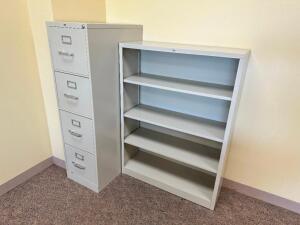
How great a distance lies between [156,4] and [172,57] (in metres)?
0.41

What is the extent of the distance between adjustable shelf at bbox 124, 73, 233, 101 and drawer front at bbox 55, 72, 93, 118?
325mm

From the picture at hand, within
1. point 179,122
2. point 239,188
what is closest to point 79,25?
point 179,122

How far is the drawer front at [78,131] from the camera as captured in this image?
1.49 m

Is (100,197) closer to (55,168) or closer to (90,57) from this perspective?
(55,168)

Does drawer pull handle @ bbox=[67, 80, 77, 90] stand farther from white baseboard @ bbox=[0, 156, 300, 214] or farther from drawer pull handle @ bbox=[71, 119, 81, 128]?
white baseboard @ bbox=[0, 156, 300, 214]

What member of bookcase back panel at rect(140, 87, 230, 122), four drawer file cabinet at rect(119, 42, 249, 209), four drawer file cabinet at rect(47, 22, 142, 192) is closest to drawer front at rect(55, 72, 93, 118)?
four drawer file cabinet at rect(47, 22, 142, 192)

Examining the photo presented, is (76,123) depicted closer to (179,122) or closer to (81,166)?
(81,166)

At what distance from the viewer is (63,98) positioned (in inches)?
59.3

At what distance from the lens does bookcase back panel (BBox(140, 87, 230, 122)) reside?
5.33ft

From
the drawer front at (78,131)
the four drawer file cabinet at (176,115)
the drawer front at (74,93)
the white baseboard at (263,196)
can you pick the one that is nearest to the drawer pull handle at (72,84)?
the drawer front at (74,93)

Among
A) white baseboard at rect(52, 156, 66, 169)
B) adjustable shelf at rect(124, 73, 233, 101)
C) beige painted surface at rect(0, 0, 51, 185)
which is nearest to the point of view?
adjustable shelf at rect(124, 73, 233, 101)

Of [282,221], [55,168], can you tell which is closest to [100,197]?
[55,168]

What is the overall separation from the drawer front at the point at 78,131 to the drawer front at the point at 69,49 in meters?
0.34

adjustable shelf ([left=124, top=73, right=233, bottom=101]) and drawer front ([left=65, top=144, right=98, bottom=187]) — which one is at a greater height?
adjustable shelf ([left=124, top=73, right=233, bottom=101])
